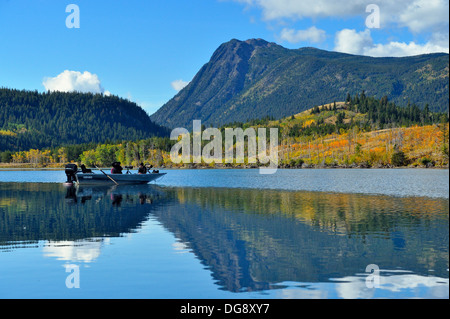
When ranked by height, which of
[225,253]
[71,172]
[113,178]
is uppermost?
[71,172]

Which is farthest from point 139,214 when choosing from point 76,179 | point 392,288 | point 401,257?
point 76,179

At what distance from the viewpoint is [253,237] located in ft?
99.6

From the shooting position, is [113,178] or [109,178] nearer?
[109,178]

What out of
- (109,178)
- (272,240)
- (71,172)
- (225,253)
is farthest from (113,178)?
(225,253)

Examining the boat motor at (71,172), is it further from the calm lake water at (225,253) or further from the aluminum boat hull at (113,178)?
the calm lake water at (225,253)

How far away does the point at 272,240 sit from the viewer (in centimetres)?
2919

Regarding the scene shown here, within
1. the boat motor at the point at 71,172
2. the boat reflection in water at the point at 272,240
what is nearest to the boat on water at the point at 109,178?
the boat motor at the point at 71,172

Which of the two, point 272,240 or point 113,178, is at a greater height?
point 113,178

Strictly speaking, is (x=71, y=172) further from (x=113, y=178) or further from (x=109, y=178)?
(x=113, y=178)

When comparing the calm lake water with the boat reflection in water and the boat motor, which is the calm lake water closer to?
the boat reflection in water

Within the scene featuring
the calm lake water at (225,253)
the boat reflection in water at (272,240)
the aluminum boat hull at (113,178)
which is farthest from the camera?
the aluminum boat hull at (113,178)

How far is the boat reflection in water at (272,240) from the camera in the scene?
1973 centimetres

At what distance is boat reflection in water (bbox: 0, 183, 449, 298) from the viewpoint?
19.7 m
